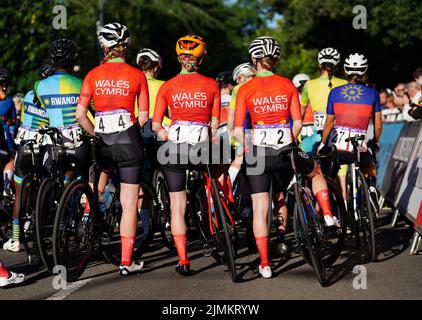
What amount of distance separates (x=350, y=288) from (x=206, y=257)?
2331 millimetres

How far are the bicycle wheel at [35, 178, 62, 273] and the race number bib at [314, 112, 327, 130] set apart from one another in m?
3.92

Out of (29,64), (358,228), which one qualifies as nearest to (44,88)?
(358,228)

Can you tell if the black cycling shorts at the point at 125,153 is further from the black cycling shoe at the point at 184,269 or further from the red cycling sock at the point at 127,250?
the black cycling shoe at the point at 184,269

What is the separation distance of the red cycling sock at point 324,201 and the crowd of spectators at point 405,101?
4276 millimetres

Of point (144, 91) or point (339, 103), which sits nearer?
point (144, 91)

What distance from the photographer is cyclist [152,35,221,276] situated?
26.1 ft

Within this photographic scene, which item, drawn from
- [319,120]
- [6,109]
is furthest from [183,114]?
[6,109]

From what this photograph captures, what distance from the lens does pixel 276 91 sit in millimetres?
7867

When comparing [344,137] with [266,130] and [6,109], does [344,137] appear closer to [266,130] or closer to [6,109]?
[266,130]

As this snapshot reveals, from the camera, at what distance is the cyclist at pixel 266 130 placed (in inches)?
310

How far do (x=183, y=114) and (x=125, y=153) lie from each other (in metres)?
0.67

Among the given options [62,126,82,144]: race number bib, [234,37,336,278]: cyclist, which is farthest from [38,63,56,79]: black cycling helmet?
[234,37,336,278]: cyclist

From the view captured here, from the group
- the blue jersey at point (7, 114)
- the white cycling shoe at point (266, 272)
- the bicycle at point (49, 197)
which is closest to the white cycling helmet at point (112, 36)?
the bicycle at point (49, 197)

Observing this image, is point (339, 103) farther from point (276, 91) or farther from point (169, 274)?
point (169, 274)
